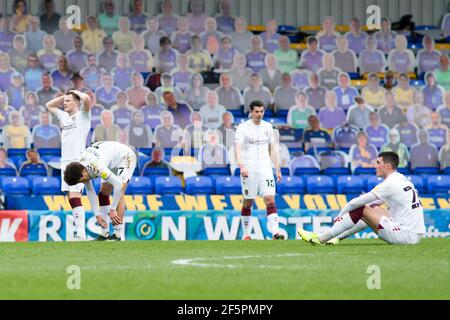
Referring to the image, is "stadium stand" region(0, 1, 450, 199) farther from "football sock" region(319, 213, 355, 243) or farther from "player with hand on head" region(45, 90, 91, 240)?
"football sock" region(319, 213, 355, 243)

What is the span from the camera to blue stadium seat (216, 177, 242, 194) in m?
20.8

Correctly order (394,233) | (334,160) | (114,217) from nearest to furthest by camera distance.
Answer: (394,233), (114,217), (334,160)

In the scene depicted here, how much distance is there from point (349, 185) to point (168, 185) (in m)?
3.49

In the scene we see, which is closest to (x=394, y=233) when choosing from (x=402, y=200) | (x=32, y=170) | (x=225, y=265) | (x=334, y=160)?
(x=402, y=200)

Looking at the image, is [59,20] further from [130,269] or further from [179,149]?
[130,269]

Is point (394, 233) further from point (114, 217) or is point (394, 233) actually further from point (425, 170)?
point (425, 170)

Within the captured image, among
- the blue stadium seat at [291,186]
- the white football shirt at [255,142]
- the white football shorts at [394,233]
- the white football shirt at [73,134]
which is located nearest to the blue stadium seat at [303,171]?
the blue stadium seat at [291,186]

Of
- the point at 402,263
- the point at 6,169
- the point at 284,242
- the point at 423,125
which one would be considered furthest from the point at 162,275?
the point at 423,125

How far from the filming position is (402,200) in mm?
13703

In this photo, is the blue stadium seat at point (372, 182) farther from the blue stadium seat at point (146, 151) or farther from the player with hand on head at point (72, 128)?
the player with hand on head at point (72, 128)

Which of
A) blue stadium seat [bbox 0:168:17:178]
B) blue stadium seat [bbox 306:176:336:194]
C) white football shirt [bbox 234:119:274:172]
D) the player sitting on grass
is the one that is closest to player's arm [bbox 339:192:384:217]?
the player sitting on grass

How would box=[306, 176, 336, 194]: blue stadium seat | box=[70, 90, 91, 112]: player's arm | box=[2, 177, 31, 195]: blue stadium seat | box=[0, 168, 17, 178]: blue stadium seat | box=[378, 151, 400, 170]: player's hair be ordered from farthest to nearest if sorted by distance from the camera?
1. box=[306, 176, 336, 194]: blue stadium seat
2. box=[0, 168, 17, 178]: blue stadium seat
3. box=[2, 177, 31, 195]: blue stadium seat
4. box=[70, 90, 91, 112]: player's arm
5. box=[378, 151, 400, 170]: player's hair

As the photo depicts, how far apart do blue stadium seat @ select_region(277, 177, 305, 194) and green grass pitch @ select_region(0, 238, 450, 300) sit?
5.66m

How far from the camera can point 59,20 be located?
25016 mm
